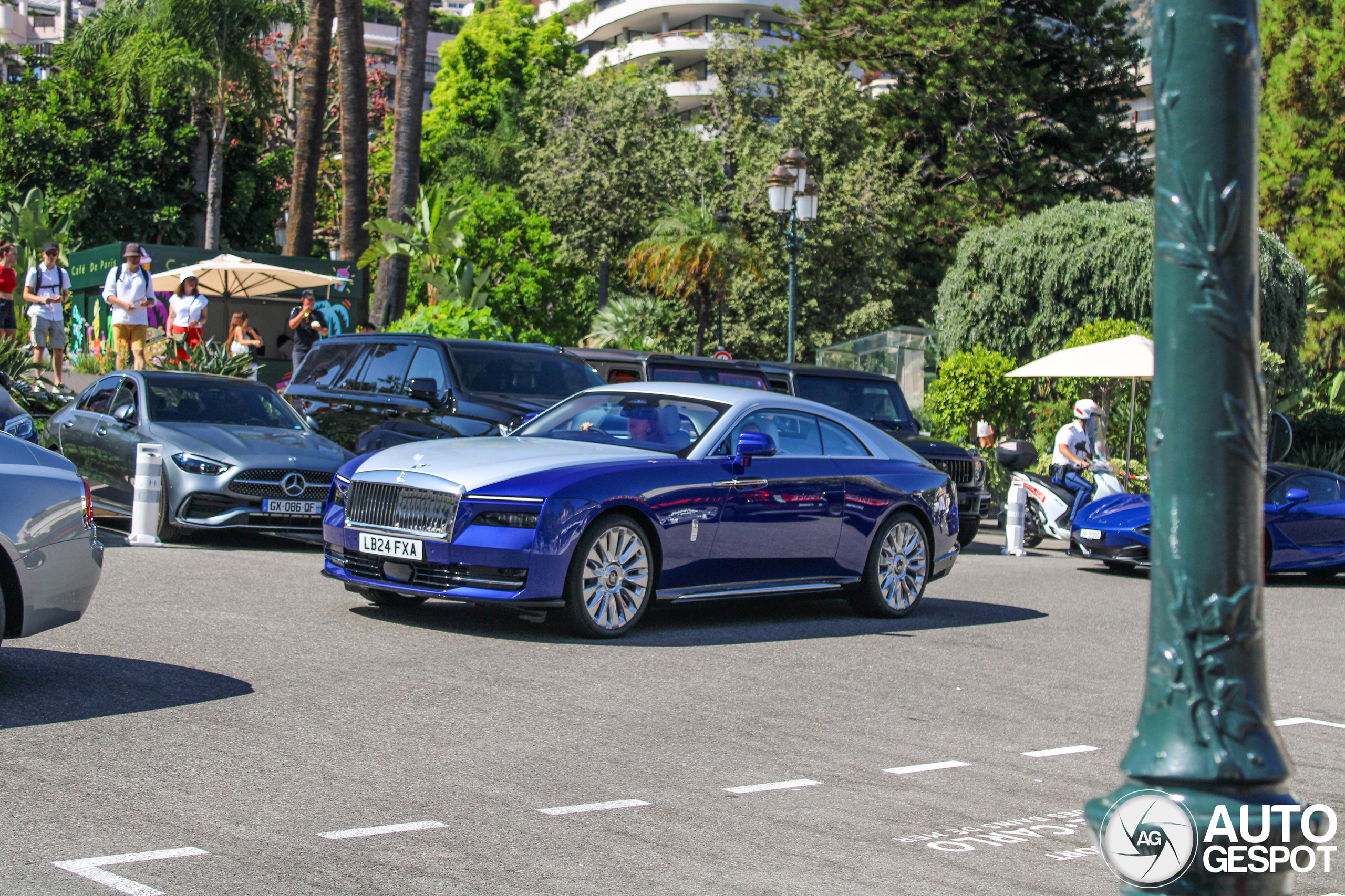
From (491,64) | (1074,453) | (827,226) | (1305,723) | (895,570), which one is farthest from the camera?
(491,64)

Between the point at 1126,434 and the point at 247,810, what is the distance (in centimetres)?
2239

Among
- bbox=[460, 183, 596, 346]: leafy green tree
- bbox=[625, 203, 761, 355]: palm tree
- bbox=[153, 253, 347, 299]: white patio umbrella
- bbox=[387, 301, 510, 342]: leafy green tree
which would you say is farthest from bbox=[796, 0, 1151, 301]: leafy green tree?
bbox=[153, 253, 347, 299]: white patio umbrella

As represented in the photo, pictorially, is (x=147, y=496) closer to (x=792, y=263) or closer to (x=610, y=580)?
(x=610, y=580)

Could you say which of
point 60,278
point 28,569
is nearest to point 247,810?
point 28,569

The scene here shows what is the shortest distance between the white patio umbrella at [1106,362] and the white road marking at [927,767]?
13.8 m

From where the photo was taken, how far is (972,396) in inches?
928

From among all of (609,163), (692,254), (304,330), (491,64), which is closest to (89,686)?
(304,330)

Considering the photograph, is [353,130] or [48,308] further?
[353,130]

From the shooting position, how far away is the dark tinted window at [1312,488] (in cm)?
1571

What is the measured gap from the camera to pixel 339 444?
579 inches

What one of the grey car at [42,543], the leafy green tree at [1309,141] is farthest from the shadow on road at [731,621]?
the leafy green tree at [1309,141]

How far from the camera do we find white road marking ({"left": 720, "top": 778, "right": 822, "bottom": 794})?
5.64m

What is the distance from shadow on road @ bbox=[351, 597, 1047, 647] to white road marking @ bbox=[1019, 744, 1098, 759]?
2924 millimetres

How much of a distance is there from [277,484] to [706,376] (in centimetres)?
531
